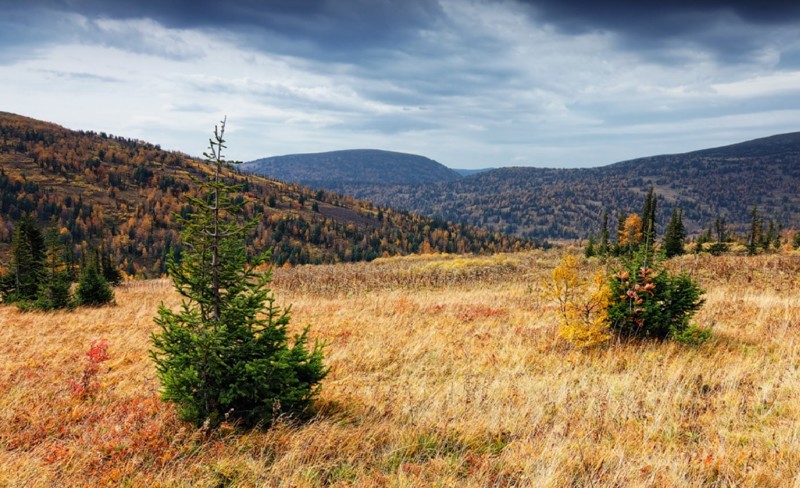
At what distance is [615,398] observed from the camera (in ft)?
18.8

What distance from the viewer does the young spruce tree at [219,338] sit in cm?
459

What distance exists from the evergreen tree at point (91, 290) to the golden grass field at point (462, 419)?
8.43 m

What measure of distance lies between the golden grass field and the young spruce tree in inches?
14.7

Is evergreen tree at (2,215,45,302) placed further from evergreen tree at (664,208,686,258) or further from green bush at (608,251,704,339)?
evergreen tree at (664,208,686,258)

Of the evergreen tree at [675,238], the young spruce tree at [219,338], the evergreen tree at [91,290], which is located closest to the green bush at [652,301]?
the young spruce tree at [219,338]

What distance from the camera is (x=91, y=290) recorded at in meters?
17.8

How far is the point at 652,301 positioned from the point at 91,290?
21015 millimetres

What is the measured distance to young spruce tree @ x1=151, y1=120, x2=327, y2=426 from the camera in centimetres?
459

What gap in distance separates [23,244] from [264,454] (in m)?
23.8

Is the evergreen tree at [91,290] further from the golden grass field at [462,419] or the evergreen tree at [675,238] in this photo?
the evergreen tree at [675,238]

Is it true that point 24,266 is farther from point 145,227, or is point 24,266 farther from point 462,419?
point 145,227

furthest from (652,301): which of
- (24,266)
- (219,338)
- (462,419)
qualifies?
(24,266)

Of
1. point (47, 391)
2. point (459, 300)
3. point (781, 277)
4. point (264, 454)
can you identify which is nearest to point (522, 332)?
point (459, 300)

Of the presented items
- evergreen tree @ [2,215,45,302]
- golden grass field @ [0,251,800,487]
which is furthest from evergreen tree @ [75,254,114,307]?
golden grass field @ [0,251,800,487]
